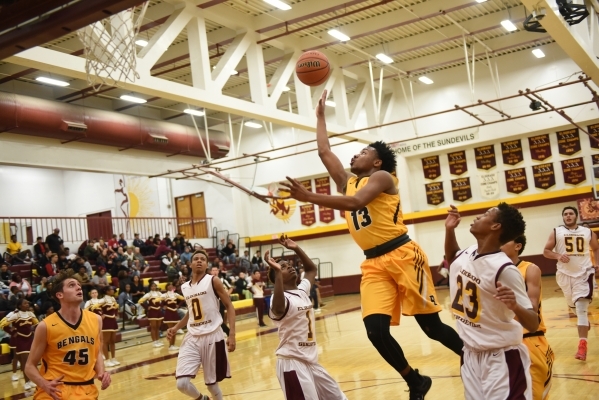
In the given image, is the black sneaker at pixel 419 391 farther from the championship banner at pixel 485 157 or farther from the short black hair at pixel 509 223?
the championship banner at pixel 485 157

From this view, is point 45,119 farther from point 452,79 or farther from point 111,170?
point 452,79

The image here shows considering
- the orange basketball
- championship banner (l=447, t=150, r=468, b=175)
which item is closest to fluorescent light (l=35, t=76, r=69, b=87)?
the orange basketball

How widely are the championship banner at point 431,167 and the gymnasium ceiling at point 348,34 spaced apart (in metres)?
3.16

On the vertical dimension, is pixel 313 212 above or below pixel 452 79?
below

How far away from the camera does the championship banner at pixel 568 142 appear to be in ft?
71.9

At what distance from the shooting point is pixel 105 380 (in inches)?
190

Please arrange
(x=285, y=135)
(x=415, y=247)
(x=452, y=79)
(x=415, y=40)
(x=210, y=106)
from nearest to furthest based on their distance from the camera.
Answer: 1. (x=415, y=247)
2. (x=210, y=106)
3. (x=415, y=40)
4. (x=452, y=79)
5. (x=285, y=135)

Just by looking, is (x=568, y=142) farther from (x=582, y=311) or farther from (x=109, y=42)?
(x=109, y=42)

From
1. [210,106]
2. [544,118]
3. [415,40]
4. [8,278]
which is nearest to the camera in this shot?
[210,106]

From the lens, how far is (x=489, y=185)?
76.8ft

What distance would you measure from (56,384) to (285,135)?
2291cm

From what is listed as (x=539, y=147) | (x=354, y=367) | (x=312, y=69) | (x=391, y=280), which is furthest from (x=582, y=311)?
(x=539, y=147)

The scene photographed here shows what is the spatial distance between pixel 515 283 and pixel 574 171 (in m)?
20.2

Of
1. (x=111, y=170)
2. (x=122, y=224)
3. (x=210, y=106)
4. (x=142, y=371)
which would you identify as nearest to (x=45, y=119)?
(x=111, y=170)
